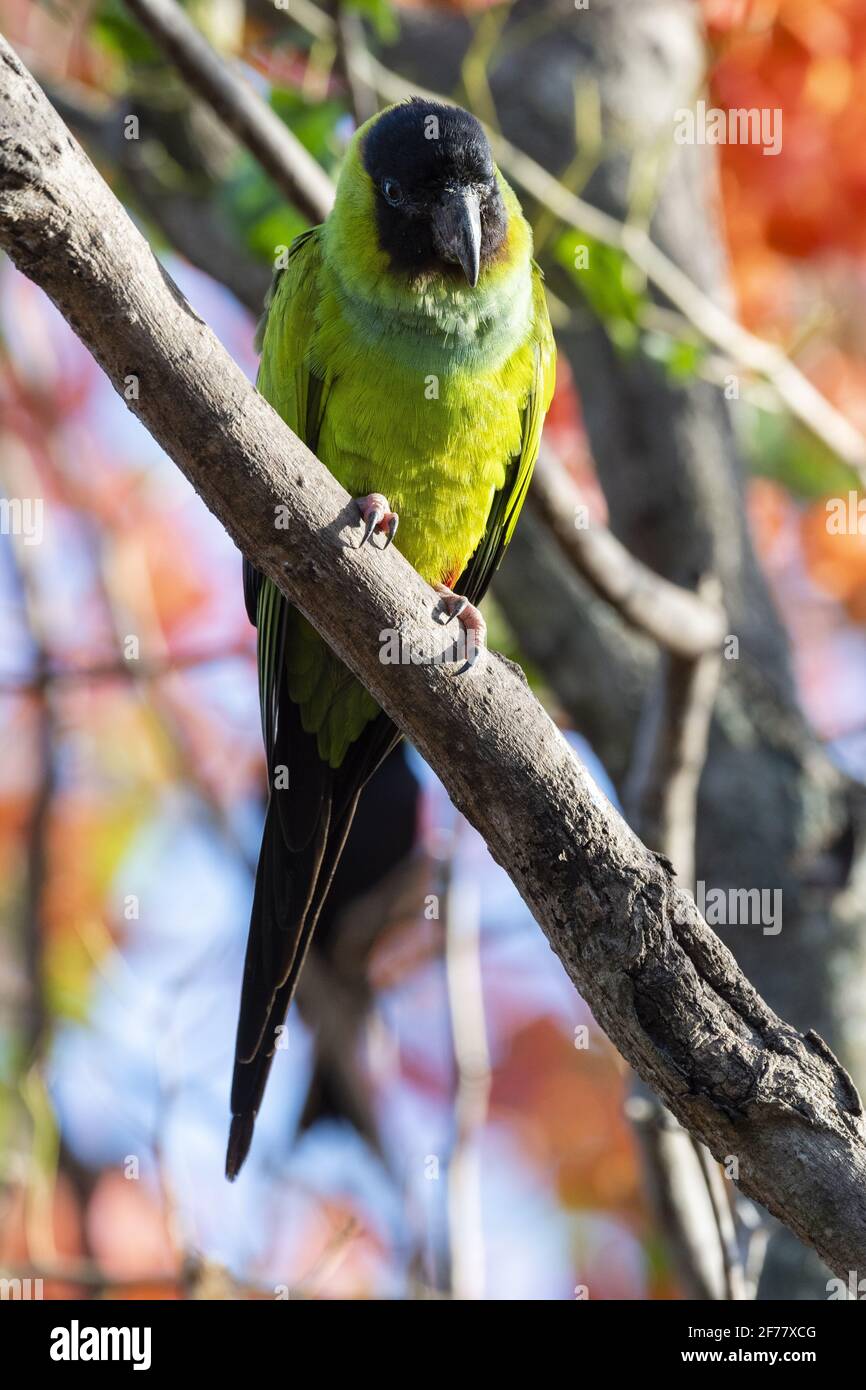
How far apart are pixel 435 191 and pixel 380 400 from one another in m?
0.67

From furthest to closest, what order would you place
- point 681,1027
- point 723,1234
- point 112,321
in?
point 723,1234 → point 681,1027 → point 112,321

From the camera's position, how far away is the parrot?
368cm

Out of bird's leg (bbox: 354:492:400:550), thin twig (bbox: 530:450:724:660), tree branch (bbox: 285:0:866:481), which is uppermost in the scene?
tree branch (bbox: 285:0:866:481)

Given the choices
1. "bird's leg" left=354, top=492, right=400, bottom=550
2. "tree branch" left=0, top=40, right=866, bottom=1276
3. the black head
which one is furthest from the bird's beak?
"tree branch" left=0, top=40, right=866, bottom=1276

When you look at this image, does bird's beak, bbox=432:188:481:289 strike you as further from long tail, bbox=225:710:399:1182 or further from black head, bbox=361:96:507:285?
long tail, bbox=225:710:399:1182

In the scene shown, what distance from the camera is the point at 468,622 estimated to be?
299 centimetres

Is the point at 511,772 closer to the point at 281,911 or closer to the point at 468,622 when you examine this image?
the point at 468,622

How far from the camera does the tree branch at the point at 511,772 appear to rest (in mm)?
2332

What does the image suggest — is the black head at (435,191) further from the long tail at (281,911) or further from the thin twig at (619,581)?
the long tail at (281,911)
